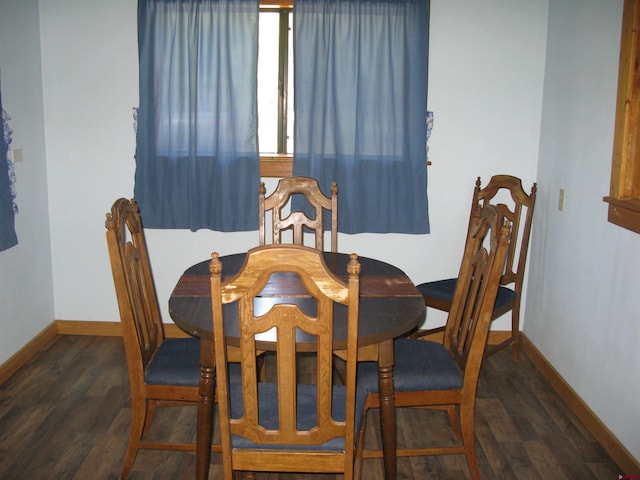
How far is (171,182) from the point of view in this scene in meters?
3.96

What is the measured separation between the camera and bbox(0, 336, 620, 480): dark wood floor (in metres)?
2.79

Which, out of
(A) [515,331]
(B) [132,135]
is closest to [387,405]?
(A) [515,331]

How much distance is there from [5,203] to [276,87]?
1636 mm

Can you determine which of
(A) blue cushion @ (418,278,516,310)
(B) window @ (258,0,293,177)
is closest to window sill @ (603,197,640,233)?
(A) blue cushion @ (418,278,516,310)

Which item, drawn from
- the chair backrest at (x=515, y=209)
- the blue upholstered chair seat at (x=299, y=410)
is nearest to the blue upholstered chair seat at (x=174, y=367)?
the blue upholstered chair seat at (x=299, y=410)

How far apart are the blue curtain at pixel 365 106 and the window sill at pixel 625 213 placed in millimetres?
1236

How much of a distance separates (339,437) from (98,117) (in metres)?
2.70

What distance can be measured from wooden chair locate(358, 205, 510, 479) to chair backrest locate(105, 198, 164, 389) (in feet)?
2.81

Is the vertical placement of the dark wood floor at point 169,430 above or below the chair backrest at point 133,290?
below

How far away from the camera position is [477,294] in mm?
2689

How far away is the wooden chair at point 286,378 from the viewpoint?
1877mm

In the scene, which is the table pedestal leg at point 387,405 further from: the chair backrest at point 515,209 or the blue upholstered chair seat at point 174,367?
the chair backrest at point 515,209

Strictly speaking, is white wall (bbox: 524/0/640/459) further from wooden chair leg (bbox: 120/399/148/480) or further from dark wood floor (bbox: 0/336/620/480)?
wooden chair leg (bbox: 120/399/148/480)

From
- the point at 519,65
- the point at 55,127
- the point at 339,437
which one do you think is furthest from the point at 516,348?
the point at 55,127
